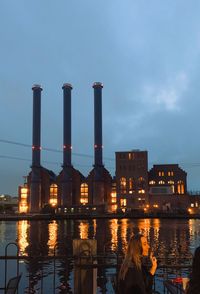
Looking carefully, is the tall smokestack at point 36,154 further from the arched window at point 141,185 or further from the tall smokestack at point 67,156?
the arched window at point 141,185

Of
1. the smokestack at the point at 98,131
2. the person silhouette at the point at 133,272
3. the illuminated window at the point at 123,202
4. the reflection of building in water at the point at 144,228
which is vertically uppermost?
the smokestack at the point at 98,131

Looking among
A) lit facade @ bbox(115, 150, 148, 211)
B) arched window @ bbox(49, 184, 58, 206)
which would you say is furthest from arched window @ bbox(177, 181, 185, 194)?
arched window @ bbox(49, 184, 58, 206)

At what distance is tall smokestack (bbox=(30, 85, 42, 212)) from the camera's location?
5807 inches

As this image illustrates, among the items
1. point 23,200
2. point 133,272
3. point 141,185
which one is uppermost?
point 141,185

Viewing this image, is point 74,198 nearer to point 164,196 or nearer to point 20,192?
point 20,192

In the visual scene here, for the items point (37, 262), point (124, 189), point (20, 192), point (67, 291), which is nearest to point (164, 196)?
point (124, 189)

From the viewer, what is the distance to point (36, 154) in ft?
490

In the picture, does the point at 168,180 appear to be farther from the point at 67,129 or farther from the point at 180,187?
the point at 67,129

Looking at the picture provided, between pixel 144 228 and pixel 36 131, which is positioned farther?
pixel 36 131

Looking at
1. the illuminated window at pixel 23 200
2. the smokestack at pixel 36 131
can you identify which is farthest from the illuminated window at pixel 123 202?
the illuminated window at pixel 23 200

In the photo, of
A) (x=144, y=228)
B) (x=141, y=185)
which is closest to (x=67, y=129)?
(x=141, y=185)

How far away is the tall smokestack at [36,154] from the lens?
148m

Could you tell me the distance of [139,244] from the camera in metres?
6.96

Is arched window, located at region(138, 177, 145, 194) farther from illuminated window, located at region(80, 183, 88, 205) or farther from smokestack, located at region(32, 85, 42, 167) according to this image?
smokestack, located at region(32, 85, 42, 167)
